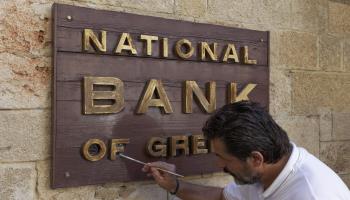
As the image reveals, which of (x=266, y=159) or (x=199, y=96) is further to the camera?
(x=199, y=96)

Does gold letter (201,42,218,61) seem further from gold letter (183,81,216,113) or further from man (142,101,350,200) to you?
man (142,101,350,200)

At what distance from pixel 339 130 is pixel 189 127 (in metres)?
1.43

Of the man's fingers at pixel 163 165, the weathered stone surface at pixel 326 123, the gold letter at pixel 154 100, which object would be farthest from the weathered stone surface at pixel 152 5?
the weathered stone surface at pixel 326 123

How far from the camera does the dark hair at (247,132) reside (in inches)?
83.7

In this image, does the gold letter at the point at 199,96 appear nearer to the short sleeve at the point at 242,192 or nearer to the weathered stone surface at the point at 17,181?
the short sleeve at the point at 242,192

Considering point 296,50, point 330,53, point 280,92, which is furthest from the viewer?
point 330,53

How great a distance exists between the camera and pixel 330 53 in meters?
3.73

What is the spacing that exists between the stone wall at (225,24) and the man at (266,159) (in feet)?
2.40

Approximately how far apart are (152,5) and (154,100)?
1.74 feet

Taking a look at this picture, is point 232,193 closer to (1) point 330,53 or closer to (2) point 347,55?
(1) point 330,53

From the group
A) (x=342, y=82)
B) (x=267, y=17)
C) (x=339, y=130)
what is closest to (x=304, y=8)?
(x=267, y=17)

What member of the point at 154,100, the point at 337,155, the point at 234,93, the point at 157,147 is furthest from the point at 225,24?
the point at 337,155

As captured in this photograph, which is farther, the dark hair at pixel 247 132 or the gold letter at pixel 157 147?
the gold letter at pixel 157 147

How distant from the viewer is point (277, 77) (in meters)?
3.39
